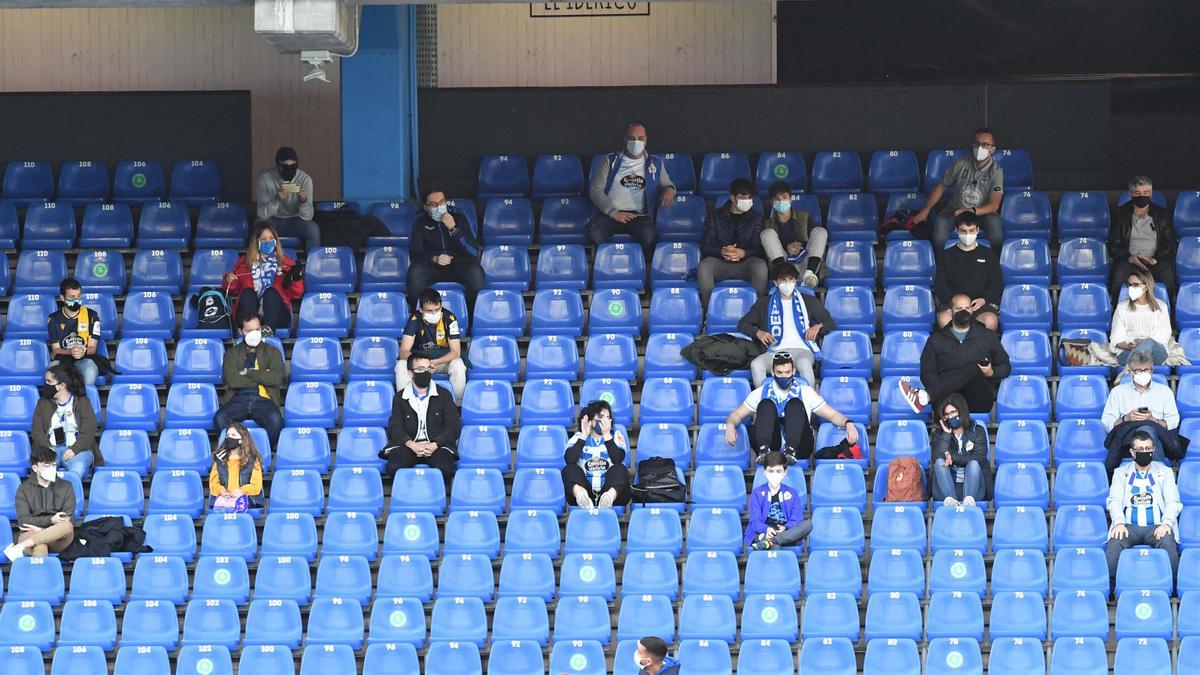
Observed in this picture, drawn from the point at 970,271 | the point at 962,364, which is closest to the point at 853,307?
the point at 970,271

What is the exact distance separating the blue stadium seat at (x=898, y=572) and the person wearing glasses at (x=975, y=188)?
185 inches

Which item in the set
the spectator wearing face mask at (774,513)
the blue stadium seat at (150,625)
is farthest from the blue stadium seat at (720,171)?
the blue stadium seat at (150,625)

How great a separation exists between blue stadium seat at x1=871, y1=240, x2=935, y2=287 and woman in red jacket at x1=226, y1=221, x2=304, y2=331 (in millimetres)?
5137

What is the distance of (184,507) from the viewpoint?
1522 cm

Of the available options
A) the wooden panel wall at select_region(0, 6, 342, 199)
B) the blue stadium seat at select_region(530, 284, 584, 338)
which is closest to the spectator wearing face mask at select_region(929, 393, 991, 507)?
the blue stadium seat at select_region(530, 284, 584, 338)

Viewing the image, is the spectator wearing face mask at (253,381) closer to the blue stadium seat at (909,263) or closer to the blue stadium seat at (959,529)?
the blue stadium seat at (959,529)

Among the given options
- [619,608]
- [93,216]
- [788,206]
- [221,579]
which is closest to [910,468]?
[619,608]

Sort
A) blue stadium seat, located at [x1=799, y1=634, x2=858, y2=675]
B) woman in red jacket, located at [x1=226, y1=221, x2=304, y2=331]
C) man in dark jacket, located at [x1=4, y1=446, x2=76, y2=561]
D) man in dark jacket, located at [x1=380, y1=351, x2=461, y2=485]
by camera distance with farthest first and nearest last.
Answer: woman in red jacket, located at [x1=226, y1=221, x2=304, y2=331]
man in dark jacket, located at [x1=380, y1=351, x2=461, y2=485]
man in dark jacket, located at [x1=4, y1=446, x2=76, y2=561]
blue stadium seat, located at [x1=799, y1=634, x2=858, y2=675]

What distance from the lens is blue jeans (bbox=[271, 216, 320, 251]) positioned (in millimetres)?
18812

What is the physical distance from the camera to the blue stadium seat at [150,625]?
45.5ft

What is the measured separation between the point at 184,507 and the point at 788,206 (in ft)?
19.3

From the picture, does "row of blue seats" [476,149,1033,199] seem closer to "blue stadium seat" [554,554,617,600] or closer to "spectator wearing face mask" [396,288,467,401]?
"spectator wearing face mask" [396,288,467,401]

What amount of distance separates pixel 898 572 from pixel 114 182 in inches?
396

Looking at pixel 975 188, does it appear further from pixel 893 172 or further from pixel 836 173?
pixel 836 173
